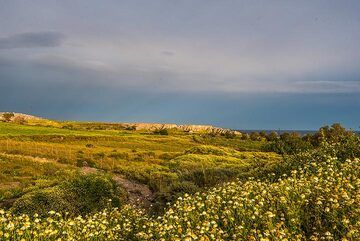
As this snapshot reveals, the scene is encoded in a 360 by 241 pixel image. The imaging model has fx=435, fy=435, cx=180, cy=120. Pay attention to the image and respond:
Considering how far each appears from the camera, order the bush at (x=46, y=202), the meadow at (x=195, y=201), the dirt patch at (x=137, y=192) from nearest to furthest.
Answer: the meadow at (x=195, y=201) → the bush at (x=46, y=202) → the dirt patch at (x=137, y=192)

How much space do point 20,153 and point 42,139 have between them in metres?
20.3

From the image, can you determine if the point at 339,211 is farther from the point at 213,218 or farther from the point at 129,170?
the point at 129,170

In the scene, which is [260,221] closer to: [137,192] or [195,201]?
[195,201]

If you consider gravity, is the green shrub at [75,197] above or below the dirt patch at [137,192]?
above

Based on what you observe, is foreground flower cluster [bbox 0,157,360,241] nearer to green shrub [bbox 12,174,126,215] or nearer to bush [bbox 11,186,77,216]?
green shrub [bbox 12,174,126,215]

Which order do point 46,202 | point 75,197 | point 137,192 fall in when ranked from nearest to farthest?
point 46,202
point 75,197
point 137,192

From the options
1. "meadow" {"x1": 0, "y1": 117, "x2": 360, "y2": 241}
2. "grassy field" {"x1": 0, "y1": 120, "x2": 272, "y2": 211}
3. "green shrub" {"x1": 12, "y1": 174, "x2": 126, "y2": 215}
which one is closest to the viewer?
"meadow" {"x1": 0, "y1": 117, "x2": 360, "y2": 241}

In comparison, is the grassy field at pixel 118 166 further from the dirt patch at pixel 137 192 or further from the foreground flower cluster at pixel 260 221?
the foreground flower cluster at pixel 260 221

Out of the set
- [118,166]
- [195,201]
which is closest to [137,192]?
[118,166]

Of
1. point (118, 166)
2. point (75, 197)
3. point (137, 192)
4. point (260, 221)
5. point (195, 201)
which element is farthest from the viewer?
point (118, 166)

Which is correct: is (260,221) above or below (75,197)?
above

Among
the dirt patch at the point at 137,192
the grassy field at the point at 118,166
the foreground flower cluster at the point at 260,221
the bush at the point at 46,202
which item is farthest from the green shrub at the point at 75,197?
the foreground flower cluster at the point at 260,221

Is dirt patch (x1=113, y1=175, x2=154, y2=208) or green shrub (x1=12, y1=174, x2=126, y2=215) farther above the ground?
green shrub (x1=12, y1=174, x2=126, y2=215)

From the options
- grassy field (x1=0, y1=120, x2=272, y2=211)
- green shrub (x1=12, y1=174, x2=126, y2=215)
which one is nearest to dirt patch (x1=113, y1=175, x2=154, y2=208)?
grassy field (x1=0, y1=120, x2=272, y2=211)
